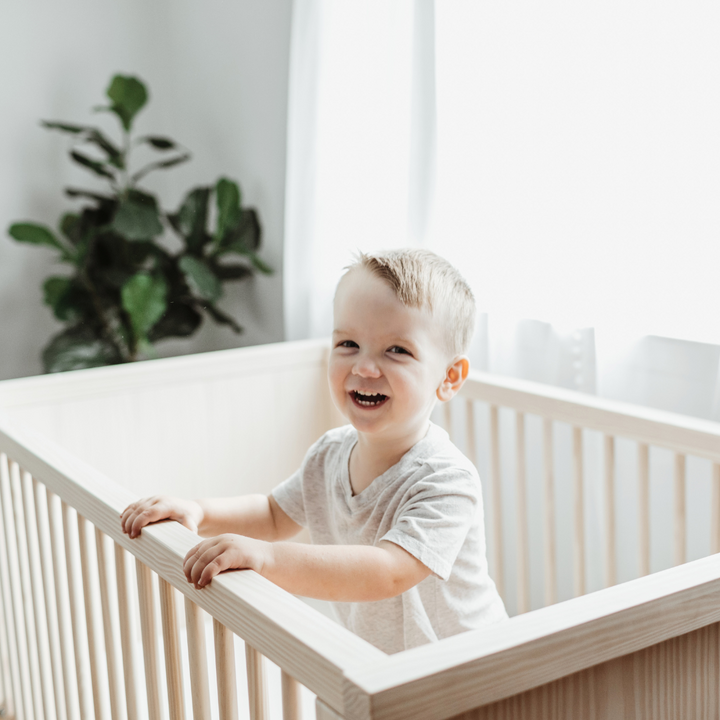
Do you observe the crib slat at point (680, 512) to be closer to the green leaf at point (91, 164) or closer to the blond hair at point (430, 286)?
the blond hair at point (430, 286)

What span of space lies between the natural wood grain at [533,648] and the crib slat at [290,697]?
3.8 inches

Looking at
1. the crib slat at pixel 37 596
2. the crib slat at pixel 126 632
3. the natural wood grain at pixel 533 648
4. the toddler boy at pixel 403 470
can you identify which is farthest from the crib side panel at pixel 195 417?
the natural wood grain at pixel 533 648

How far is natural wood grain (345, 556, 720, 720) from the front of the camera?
0.47 m

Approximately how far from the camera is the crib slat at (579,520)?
1.21m

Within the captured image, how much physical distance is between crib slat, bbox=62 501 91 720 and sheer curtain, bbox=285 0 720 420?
785mm

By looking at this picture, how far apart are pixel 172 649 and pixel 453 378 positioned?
0.41 meters

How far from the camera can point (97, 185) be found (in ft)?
7.52

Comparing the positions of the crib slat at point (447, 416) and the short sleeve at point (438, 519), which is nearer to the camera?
the short sleeve at point (438, 519)

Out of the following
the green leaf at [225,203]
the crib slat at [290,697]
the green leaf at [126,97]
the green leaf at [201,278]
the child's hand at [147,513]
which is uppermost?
the green leaf at [126,97]

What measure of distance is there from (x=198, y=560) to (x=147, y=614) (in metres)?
0.16

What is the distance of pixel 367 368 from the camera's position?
87cm

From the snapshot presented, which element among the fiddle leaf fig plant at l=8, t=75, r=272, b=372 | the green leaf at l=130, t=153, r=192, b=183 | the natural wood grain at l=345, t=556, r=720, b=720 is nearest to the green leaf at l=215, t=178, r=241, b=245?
the fiddle leaf fig plant at l=8, t=75, r=272, b=372

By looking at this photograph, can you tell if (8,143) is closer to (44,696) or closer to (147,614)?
(44,696)

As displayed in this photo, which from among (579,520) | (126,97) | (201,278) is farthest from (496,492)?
(126,97)
